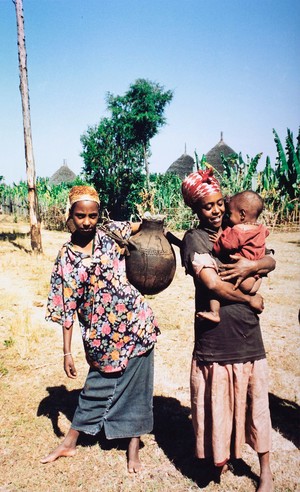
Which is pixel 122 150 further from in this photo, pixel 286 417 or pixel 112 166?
pixel 286 417

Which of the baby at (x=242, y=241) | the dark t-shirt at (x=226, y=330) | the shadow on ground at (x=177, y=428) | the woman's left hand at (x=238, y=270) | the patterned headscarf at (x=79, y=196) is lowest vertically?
the shadow on ground at (x=177, y=428)

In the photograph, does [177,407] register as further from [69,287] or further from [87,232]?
[87,232]

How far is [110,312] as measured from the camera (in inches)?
84.7

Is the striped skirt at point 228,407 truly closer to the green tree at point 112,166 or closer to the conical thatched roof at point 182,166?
the green tree at point 112,166

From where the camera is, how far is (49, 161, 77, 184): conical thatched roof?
124 ft

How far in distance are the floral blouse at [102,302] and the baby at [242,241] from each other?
532 mm

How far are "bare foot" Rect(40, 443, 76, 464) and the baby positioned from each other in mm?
1496

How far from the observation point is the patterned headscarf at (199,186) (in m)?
1.85

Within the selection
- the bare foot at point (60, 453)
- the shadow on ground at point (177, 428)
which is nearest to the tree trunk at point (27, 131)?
the shadow on ground at point (177, 428)

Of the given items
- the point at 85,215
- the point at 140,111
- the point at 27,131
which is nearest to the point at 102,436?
A: the point at 85,215

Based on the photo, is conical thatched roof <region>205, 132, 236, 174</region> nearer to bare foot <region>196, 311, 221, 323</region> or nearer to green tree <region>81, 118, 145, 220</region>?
green tree <region>81, 118, 145, 220</region>

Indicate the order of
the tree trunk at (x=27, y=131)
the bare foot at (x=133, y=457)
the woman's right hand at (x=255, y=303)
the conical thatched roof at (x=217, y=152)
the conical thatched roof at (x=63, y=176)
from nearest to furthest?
the woman's right hand at (x=255, y=303), the bare foot at (x=133, y=457), the tree trunk at (x=27, y=131), the conical thatched roof at (x=217, y=152), the conical thatched roof at (x=63, y=176)

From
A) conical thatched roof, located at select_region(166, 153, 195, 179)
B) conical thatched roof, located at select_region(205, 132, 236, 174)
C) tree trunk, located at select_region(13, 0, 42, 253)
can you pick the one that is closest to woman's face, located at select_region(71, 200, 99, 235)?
tree trunk, located at select_region(13, 0, 42, 253)

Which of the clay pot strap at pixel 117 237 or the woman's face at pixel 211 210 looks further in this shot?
the clay pot strap at pixel 117 237
